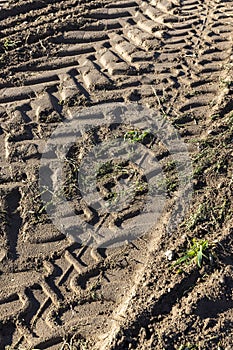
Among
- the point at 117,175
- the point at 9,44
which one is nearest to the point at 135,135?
the point at 117,175

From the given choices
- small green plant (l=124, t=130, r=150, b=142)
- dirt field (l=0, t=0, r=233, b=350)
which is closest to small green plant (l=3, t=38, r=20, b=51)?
dirt field (l=0, t=0, r=233, b=350)

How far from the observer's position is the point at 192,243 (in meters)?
4.12

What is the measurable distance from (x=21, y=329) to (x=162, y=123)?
2259mm

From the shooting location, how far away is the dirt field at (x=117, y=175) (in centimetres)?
376

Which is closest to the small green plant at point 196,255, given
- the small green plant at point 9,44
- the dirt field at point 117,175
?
the dirt field at point 117,175

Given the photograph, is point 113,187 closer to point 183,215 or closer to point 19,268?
point 183,215

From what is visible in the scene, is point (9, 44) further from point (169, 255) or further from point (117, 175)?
point (169, 255)

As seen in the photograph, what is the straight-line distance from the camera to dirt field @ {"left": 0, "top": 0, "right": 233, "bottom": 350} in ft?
12.3

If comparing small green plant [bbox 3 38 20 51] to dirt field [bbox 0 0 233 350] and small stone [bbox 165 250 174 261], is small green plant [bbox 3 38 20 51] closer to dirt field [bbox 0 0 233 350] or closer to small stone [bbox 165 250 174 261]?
dirt field [bbox 0 0 233 350]

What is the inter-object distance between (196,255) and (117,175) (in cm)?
105

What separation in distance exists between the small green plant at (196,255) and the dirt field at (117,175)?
1 centimetres

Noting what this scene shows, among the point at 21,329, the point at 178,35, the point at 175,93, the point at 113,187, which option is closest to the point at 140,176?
the point at 113,187

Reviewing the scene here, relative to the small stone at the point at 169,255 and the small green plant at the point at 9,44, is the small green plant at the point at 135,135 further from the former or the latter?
the small green plant at the point at 9,44

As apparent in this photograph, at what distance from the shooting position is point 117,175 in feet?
15.1
